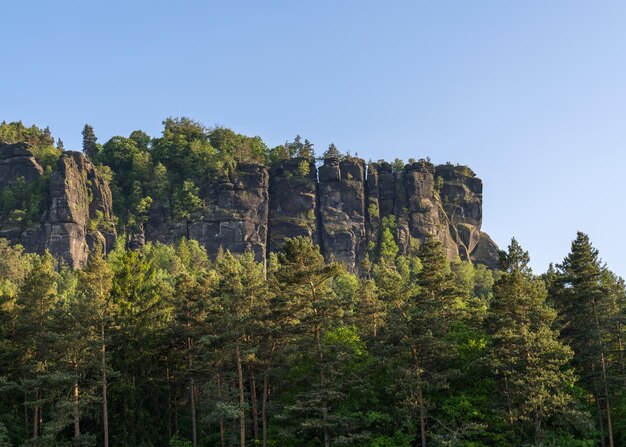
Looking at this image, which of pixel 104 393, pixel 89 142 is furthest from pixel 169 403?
pixel 89 142

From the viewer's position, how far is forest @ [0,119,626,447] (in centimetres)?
3303

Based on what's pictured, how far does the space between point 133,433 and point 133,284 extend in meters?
10.1

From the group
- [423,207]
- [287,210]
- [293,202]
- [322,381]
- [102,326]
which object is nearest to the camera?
[322,381]

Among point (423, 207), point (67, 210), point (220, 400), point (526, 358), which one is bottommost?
point (220, 400)

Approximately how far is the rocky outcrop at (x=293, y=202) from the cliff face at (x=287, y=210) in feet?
0.63

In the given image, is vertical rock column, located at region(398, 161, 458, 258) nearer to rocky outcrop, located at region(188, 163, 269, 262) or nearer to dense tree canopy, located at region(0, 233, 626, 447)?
rocky outcrop, located at region(188, 163, 269, 262)

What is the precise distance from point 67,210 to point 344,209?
4965 centimetres

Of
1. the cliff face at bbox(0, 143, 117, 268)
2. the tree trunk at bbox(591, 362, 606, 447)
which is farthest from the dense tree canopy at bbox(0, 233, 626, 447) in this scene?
the cliff face at bbox(0, 143, 117, 268)

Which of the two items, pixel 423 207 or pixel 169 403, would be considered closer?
pixel 169 403

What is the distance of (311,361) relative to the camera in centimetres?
3556

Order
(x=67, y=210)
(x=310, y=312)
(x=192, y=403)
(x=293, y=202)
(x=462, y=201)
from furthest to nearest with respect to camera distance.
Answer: (x=462, y=201) → (x=293, y=202) → (x=67, y=210) → (x=192, y=403) → (x=310, y=312)

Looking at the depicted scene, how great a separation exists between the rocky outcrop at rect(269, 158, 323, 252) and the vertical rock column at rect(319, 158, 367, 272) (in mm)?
1978

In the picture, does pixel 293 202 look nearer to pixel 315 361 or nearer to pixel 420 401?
pixel 315 361

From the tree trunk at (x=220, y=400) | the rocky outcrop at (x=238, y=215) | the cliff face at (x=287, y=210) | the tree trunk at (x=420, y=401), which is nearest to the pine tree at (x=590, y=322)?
the tree trunk at (x=420, y=401)
